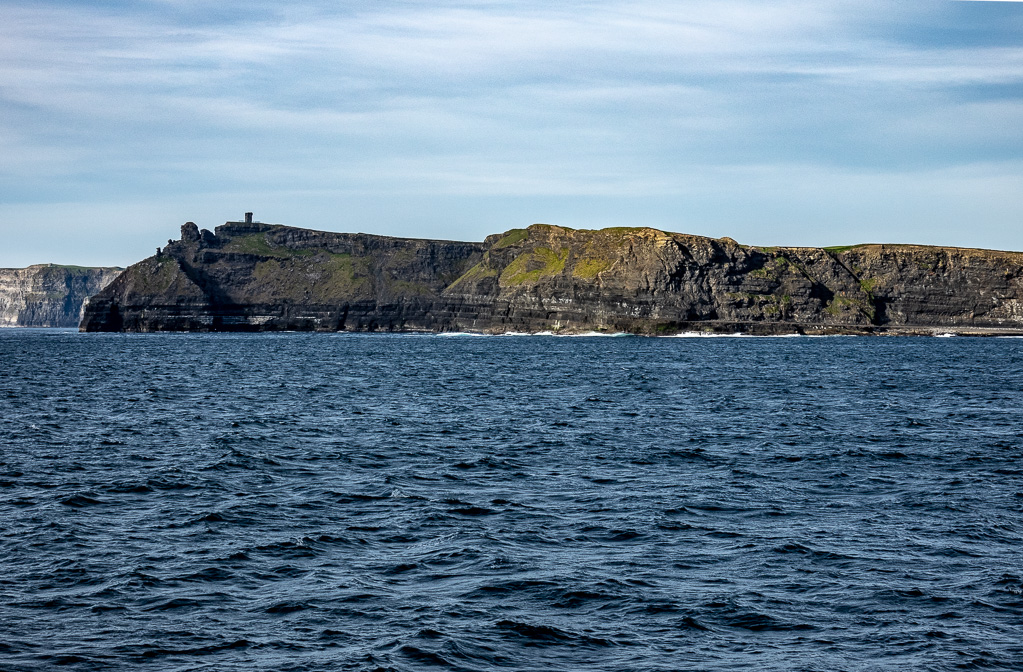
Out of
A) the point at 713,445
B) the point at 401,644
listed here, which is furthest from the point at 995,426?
the point at 401,644

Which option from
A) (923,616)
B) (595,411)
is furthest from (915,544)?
(595,411)

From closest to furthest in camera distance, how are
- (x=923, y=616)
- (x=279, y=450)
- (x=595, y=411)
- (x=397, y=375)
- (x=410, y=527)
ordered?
(x=923, y=616) < (x=410, y=527) < (x=279, y=450) < (x=595, y=411) < (x=397, y=375)

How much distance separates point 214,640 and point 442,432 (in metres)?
30.1

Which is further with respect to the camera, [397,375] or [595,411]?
[397,375]

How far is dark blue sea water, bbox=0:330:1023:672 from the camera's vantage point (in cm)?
1802

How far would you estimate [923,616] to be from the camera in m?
19.4

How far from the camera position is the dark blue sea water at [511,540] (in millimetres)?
18016

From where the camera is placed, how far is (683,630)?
18.8 metres

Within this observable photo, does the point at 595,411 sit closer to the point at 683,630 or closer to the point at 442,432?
the point at 442,432

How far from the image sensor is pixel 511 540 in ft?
83.4

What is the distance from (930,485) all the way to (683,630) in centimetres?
1799

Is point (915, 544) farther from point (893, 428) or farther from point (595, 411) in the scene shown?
point (595, 411)

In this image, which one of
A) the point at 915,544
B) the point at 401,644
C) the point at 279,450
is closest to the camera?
the point at 401,644

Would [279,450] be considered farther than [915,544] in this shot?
Yes
